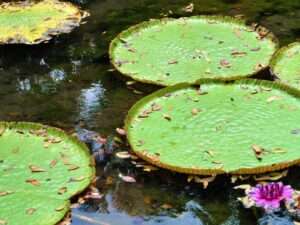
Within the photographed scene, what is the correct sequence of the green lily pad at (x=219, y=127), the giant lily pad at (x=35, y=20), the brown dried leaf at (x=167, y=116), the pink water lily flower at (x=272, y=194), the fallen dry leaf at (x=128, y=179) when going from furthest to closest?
the giant lily pad at (x=35, y=20) < the brown dried leaf at (x=167, y=116) < the fallen dry leaf at (x=128, y=179) < the green lily pad at (x=219, y=127) < the pink water lily flower at (x=272, y=194)

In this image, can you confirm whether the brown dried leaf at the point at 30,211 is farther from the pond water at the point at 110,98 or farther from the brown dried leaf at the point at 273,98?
the brown dried leaf at the point at 273,98

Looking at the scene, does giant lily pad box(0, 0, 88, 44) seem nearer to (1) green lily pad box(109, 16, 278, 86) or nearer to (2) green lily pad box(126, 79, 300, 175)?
(1) green lily pad box(109, 16, 278, 86)

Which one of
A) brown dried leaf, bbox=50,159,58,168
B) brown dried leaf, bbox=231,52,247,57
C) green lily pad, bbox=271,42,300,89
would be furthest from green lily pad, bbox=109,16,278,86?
brown dried leaf, bbox=50,159,58,168

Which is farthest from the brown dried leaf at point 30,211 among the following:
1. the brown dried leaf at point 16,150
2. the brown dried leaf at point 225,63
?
the brown dried leaf at point 225,63

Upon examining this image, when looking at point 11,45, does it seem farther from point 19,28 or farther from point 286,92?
point 286,92

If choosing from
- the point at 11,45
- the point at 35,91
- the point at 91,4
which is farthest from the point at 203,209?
the point at 91,4
